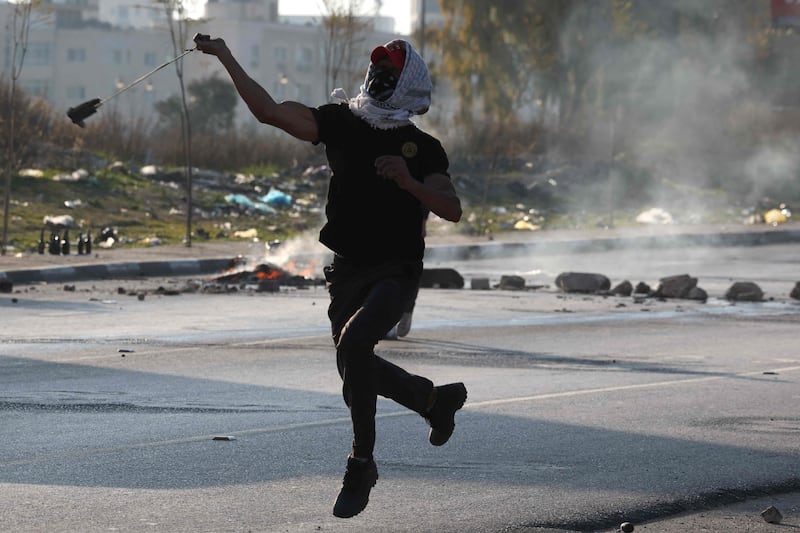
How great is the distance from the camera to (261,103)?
5.45 m

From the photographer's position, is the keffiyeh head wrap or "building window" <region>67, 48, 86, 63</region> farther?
"building window" <region>67, 48, 86, 63</region>

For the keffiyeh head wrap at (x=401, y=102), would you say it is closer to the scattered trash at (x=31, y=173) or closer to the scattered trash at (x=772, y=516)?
the scattered trash at (x=772, y=516)

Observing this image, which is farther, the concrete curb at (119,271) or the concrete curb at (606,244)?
the concrete curb at (606,244)

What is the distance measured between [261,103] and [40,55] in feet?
376

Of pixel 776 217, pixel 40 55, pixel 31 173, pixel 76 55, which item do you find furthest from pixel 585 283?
pixel 40 55

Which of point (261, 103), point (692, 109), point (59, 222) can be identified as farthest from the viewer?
point (692, 109)

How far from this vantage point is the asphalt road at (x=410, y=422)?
236 inches

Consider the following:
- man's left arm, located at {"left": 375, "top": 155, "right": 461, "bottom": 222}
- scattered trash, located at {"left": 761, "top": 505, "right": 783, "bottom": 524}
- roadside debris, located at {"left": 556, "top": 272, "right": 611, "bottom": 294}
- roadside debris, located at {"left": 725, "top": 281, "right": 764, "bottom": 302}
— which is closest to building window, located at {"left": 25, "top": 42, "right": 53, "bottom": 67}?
roadside debris, located at {"left": 556, "top": 272, "right": 611, "bottom": 294}

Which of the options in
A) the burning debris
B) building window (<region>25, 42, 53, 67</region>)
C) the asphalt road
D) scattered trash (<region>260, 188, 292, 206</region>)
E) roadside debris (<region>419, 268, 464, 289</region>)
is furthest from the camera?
building window (<region>25, 42, 53, 67</region>)

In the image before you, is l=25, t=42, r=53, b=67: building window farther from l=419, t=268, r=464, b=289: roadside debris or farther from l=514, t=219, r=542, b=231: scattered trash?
l=419, t=268, r=464, b=289: roadside debris

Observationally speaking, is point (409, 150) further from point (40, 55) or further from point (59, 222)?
point (40, 55)

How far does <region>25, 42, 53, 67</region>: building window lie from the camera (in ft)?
381

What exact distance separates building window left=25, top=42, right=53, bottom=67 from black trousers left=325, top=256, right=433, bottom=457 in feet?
372

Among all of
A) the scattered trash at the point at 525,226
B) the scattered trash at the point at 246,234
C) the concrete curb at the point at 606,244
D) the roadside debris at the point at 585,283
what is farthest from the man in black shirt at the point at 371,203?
the scattered trash at the point at 525,226
